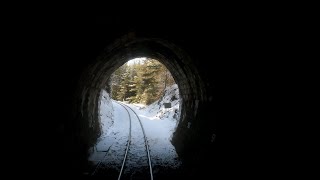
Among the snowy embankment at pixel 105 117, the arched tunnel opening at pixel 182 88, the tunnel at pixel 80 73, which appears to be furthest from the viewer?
the snowy embankment at pixel 105 117

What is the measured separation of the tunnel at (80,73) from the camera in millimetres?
7094

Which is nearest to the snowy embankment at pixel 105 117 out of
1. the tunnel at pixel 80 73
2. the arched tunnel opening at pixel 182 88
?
the arched tunnel opening at pixel 182 88

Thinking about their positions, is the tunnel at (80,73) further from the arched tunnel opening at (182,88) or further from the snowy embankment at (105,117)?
the snowy embankment at (105,117)

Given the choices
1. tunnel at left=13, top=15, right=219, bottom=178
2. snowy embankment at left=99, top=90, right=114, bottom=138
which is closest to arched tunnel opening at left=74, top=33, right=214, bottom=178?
tunnel at left=13, top=15, right=219, bottom=178

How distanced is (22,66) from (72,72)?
2.45m

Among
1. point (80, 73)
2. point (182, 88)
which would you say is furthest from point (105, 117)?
point (80, 73)

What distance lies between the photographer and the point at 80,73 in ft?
31.9

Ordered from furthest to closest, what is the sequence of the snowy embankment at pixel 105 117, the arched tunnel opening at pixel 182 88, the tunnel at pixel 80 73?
the snowy embankment at pixel 105 117, the arched tunnel opening at pixel 182 88, the tunnel at pixel 80 73

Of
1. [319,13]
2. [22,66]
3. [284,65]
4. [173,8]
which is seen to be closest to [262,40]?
[284,65]

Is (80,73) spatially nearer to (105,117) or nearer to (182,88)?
(182,88)

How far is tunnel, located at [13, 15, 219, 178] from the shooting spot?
23.3 feet

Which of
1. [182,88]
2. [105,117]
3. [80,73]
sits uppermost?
[182,88]

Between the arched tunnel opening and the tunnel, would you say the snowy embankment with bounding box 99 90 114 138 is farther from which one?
the tunnel

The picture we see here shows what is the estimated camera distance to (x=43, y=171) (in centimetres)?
758
